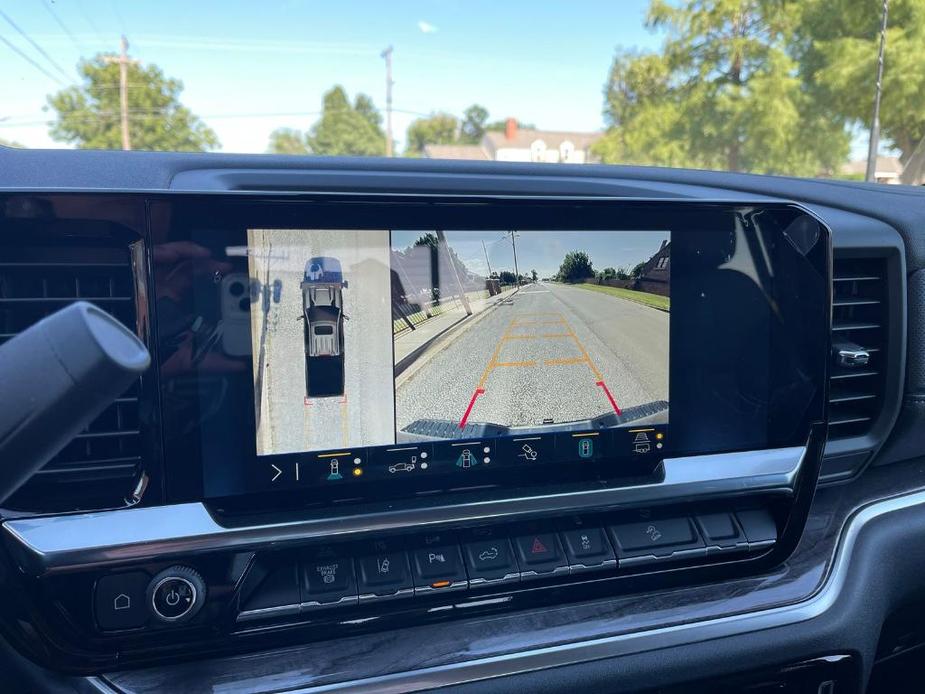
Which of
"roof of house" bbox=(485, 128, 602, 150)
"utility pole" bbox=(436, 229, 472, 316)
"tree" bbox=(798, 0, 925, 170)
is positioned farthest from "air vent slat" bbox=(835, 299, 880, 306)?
"roof of house" bbox=(485, 128, 602, 150)

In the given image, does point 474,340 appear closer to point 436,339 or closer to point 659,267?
point 436,339

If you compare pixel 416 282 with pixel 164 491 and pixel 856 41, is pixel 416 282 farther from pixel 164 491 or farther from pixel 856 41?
pixel 856 41

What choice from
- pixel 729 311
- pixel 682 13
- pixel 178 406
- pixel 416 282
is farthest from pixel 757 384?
pixel 682 13

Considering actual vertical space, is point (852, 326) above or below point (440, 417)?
above

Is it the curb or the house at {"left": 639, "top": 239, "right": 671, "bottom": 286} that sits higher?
the house at {"left": 639, "top": 239, "right": 671, "bottom": 286}

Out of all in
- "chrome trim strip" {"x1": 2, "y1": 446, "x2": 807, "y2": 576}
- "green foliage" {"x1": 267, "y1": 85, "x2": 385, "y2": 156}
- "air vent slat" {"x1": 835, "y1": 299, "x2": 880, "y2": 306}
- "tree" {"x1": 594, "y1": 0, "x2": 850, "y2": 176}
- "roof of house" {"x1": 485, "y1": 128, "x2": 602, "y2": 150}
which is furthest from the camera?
"roof of house" {"x1": 485, "y1": 128, "x2": 602, "y2": 150}

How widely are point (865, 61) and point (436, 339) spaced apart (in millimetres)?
14755

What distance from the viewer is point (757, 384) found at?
5.52 ft

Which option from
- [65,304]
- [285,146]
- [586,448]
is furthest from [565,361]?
[285,146]

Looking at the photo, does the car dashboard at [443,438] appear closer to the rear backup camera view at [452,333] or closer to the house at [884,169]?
the rear backup camera view at [452,333]

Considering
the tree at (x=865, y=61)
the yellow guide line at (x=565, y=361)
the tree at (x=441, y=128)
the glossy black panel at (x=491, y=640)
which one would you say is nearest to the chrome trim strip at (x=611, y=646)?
the glossy black panel at (x=491, y=640)

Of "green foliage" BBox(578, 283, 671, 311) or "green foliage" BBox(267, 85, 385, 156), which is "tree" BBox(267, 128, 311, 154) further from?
"green foliage" BBox(267, 85, 385, 156)

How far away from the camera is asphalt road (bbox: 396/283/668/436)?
1468 mm

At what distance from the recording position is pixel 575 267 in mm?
1539
